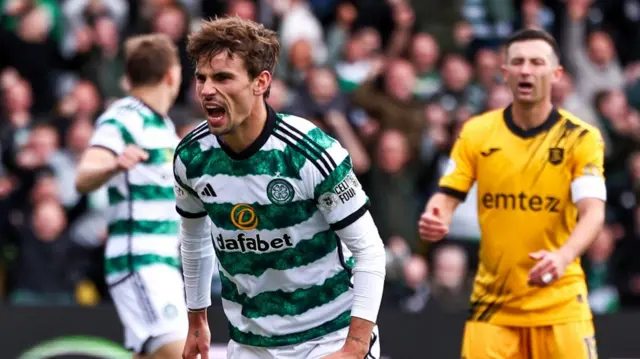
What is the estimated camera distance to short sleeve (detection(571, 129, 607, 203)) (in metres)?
7.09

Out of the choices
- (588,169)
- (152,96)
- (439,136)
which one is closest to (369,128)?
(439,136)

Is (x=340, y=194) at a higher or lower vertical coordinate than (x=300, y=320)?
higher

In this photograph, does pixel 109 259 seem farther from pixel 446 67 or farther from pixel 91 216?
pixel 446 67

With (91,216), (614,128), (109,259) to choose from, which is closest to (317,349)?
(109,259)

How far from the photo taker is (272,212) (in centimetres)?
579

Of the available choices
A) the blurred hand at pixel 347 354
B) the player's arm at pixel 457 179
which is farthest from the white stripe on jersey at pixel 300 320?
the player's arm at pixel 457 179

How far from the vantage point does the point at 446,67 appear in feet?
43.4

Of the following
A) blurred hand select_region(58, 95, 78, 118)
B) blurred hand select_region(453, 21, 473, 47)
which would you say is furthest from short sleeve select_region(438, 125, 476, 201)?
blurred hand select_region(453, 21, 473, 47)

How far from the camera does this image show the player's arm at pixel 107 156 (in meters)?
7.47

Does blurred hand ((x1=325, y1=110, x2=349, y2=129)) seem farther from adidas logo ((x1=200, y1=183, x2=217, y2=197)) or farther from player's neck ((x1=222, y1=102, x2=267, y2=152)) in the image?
player's neck ((x1=222, y1=102, x2=267, y2=152))

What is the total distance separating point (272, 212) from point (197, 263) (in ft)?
2.24

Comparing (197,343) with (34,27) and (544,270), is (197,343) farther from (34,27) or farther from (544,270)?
(34,27)

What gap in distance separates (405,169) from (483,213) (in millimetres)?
4464

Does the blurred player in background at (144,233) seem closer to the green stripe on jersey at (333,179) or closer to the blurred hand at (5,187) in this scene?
the green stripe on jersey at (333,179)
